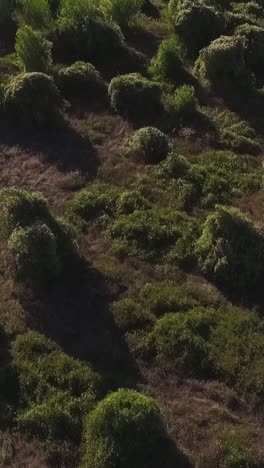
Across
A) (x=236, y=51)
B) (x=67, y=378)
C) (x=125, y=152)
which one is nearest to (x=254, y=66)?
(x=236, y=51)

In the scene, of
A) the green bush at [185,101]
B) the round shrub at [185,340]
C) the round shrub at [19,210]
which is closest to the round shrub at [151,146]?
the green bush at [185,101]

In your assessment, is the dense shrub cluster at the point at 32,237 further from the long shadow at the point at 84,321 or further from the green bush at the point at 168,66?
the green bush at the point at 168,66

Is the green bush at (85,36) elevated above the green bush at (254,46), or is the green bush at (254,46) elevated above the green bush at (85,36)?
the green bush at (254,46)

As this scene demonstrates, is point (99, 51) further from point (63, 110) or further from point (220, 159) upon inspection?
point (220, 159)

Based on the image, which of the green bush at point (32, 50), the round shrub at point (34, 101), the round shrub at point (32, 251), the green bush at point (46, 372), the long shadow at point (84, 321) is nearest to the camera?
the green bush at point (46, 372)

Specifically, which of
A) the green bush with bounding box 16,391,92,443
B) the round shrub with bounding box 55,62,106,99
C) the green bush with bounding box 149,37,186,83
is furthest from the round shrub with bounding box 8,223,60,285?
the green bush with bounding box 149,37,186,83

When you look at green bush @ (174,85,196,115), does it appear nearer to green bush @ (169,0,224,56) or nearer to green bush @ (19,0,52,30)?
green bush @ (169,0,224,56)
